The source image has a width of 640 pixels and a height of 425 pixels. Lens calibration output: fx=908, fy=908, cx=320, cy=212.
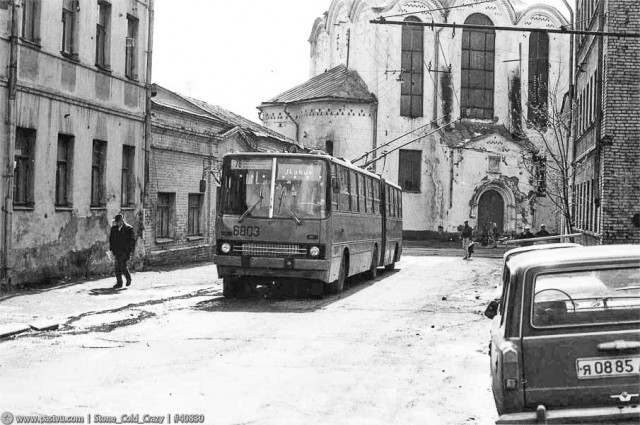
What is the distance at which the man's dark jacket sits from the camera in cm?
1945

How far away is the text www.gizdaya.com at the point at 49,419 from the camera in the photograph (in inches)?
263

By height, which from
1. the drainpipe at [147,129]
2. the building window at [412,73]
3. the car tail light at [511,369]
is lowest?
the car tail light at [511,369]

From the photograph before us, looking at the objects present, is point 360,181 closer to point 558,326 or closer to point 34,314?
point 34,314

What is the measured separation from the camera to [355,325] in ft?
44.8

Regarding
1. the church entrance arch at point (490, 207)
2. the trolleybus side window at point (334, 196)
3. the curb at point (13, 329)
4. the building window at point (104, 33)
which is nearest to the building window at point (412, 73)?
the church entrance arch at point (490, 207)

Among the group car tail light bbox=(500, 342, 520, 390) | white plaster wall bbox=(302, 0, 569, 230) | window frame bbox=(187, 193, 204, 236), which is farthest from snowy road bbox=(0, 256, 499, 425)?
white plaster wall bbox=(302, 0, 569, 230)

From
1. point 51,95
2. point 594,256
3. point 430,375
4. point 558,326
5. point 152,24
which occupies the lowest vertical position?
point 430,375

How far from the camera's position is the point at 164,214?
27.9 meters

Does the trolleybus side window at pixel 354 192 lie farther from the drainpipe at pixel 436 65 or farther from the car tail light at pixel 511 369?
the drainpipe at pixel 436 65

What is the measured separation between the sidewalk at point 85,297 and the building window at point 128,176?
2192 millimetres

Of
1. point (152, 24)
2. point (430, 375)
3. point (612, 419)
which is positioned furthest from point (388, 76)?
point (612, 419)

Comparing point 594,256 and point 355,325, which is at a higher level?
point 594,256

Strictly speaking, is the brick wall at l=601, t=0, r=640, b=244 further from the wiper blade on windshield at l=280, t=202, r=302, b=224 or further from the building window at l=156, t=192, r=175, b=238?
the building window at l=156, t=192, r=175, b=238

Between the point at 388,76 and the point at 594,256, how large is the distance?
46.6m
